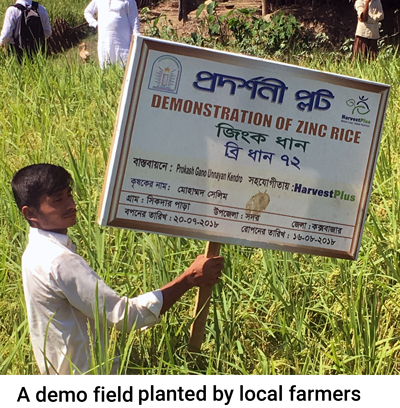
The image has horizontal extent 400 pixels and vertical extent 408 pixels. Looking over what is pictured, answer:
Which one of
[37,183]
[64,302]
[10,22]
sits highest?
[10,22]

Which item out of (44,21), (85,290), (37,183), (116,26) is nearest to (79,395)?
(85,290)

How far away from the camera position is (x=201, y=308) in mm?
1729

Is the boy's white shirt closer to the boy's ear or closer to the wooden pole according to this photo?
the boy's ear

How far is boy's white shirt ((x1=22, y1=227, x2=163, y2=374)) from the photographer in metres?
1.51

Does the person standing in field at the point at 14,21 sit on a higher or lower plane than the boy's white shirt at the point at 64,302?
higher

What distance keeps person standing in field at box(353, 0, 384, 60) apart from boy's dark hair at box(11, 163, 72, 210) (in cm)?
588

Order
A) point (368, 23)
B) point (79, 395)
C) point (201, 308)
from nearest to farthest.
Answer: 1. point (79, 395)
2. point (201, 308)
3. point (368, 23)

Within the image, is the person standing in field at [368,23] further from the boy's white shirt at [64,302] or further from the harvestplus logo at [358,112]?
the boy's white shirt at [64,302]

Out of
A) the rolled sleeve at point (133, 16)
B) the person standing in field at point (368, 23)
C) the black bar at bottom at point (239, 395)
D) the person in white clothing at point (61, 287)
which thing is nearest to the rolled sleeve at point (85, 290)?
the person in white clothing at point (61, 287)

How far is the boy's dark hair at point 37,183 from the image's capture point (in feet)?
5.29

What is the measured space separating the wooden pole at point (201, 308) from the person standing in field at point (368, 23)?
572 centimetres

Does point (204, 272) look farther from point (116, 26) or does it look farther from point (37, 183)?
point (116, 26)

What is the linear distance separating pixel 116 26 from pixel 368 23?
313 cm

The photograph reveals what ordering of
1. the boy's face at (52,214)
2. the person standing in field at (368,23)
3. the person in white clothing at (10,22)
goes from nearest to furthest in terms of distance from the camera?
the boy's face at (52,214) < the person in white clothing at (10,22) < the person standing in field at (368,23)
